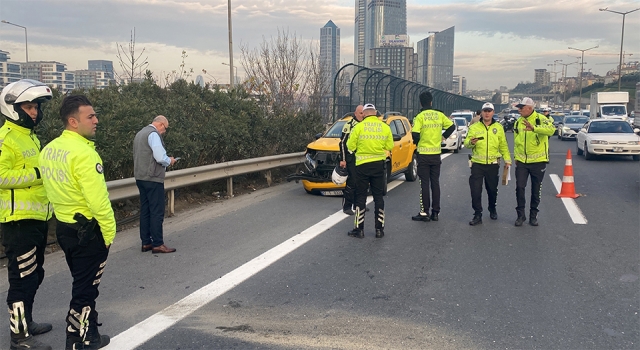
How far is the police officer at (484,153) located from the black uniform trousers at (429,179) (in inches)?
21.7

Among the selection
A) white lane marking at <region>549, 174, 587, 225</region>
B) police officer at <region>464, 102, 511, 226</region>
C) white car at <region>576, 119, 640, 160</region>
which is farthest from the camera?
white car at <region>576, 119, 640, 160</region>

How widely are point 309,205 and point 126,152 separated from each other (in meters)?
3.53

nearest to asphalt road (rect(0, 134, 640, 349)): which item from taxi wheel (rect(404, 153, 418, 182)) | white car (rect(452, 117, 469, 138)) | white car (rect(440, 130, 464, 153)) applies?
taxi wheel (rect(404, 153, 418, 182))

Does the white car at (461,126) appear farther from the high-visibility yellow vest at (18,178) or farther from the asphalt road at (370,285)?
the high-visibility yellow vest at (18,178)

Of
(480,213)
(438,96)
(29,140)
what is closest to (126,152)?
(29,140)

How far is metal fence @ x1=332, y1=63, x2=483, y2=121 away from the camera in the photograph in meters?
Answer: 21.8

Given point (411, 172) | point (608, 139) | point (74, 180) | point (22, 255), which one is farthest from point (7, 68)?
point (608, 139)

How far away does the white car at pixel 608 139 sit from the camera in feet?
59.1

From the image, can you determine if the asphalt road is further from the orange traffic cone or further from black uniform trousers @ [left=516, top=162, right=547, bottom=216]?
the orange traffic cone

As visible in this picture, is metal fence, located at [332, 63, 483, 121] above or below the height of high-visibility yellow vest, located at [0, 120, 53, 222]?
above

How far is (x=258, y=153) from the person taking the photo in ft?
44.9

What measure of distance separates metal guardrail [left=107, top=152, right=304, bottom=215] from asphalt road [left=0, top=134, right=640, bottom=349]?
0.60 metres

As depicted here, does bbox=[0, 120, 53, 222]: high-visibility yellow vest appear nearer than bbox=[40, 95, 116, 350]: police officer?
No

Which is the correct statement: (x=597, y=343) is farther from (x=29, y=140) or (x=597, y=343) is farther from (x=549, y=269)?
(x=29, y=140)
